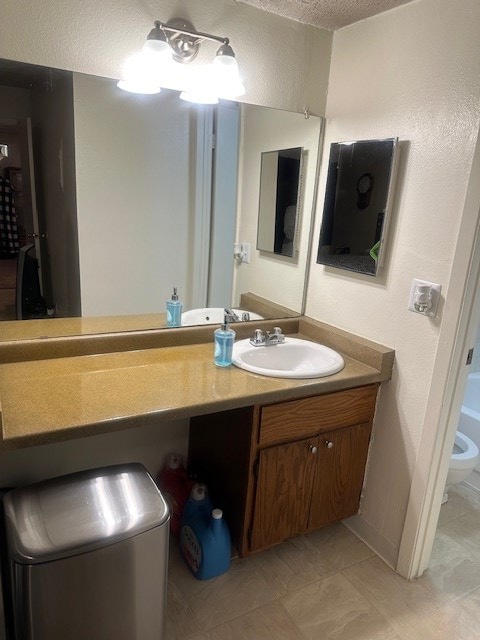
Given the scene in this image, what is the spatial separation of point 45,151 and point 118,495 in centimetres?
113

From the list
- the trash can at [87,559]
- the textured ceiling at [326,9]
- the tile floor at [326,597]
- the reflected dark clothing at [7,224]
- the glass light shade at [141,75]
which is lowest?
the tile floor at [326,597]

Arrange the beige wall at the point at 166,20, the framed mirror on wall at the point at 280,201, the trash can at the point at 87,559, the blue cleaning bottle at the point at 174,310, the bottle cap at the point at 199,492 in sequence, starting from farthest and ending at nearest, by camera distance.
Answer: the framed mirror on wall at the point at 280,201
the blue cleaning bottle at the point at 174,310
the bottle cap at the point at 199,492
the beige wall at the point at 166,20
the trash can at the point at 87,559

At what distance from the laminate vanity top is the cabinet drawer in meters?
0.05

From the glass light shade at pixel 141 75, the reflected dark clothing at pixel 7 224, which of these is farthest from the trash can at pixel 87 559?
the glass light shade at pixel 141 75

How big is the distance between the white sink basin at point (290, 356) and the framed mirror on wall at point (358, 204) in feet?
1.19

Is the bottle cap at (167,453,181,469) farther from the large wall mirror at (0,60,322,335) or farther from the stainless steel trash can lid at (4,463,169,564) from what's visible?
the large wall mirror at (0,60,322,335)

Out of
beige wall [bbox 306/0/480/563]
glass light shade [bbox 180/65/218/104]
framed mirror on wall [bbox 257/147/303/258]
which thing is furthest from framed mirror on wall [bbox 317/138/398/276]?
glass light shade [bbox 180/65/218/104]

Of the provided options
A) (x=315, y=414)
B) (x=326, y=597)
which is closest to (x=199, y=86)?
(x=315, y=414)

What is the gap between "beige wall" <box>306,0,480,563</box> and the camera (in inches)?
56.2

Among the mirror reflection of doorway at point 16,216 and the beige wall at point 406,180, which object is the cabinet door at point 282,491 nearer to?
the beige wall at point 406,180

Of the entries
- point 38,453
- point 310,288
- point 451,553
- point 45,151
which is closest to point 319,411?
point 310,288

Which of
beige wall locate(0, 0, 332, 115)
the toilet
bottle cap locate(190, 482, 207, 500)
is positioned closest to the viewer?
beige wall locate(0, 0, 332, 115)

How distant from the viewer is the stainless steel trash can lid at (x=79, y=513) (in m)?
1.12

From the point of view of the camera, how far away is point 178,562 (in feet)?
5.74
